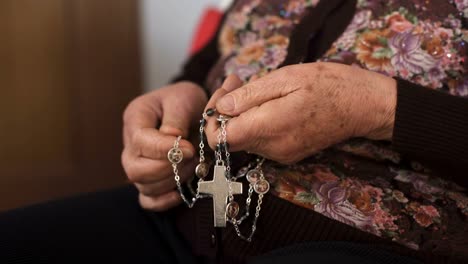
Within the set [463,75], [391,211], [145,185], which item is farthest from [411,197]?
[145,185]

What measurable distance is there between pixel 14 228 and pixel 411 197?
0.51 m

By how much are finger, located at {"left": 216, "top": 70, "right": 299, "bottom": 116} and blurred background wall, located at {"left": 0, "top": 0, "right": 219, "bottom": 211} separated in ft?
4.19

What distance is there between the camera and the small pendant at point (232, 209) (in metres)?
0.57

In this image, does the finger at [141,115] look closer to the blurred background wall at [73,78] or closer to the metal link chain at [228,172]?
the metal link chain at [228,172]

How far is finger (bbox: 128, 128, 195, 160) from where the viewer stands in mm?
603

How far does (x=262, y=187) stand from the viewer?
58cm

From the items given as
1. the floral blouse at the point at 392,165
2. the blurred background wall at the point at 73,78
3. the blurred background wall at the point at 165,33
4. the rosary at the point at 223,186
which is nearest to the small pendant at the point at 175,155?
the rosary at the point at 223,186

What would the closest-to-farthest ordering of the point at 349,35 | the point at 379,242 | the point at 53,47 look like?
the point at 379,242 → the point at 349,35 → the point at 53,47

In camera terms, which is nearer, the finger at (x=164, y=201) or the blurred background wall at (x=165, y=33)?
the finger at (x=164, y=201)

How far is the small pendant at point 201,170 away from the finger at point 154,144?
23mm

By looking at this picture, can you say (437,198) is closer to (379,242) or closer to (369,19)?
(379,242)

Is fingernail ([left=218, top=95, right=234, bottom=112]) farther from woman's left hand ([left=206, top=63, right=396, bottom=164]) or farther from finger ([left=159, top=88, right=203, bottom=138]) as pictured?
finger ([left=159, top=88, right=203, bottom=138])

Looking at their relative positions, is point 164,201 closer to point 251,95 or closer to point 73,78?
point 251,95

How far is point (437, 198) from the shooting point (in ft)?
1.99
